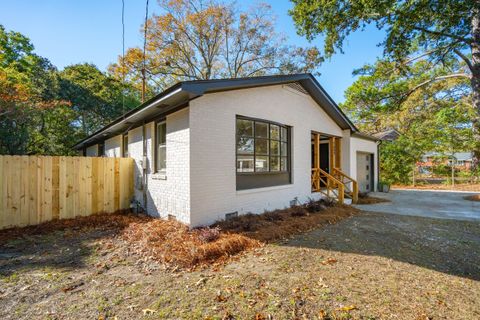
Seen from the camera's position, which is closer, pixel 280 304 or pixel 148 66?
pixel 280 304

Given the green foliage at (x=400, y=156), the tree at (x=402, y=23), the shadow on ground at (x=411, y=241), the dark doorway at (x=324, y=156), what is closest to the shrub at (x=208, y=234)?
the shadow on ground at (x=411, y=241)

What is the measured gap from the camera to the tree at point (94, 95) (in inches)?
733

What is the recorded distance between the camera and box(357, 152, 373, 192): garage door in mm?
13562

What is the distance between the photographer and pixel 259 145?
24.1 feet

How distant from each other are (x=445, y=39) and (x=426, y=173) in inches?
751

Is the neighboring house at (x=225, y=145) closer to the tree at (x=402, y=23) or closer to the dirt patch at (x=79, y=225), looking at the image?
the dirt patch at (x=79, y=225)

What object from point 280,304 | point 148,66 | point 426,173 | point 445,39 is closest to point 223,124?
point 280,304

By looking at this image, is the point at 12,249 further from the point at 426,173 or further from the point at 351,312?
the point at 426,173

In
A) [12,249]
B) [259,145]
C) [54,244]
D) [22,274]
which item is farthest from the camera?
[259,145]

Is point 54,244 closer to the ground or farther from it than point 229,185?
closer to the ground

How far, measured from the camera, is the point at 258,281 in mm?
3350

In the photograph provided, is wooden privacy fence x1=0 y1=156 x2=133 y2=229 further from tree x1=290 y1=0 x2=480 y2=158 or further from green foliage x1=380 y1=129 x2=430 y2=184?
green foliage x1=380 y1=129 x2=430 y2=184

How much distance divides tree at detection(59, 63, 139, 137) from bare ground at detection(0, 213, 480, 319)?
16.7 m

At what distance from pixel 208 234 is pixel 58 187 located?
4.69 metres
